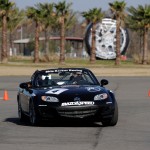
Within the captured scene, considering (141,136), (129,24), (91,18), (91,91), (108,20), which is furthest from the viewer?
(108,20)

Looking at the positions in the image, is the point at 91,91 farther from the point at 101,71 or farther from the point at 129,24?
the point at 129,24

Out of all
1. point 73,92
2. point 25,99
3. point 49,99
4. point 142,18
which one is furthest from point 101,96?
point 142,18

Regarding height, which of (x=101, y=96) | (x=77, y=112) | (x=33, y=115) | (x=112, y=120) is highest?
(x=101, y=96)

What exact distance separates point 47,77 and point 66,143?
461cm

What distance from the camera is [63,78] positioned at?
17172mm

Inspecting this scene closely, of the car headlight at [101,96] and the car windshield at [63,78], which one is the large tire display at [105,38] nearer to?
the car windshield at [63,78]

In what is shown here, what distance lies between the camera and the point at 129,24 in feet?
275

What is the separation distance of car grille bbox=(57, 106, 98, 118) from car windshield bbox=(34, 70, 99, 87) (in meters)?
1.51

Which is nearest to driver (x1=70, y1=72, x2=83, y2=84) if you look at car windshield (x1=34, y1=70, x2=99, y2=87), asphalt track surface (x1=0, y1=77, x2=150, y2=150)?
car windshield (x1=34, y1=70, x2=99, y2=87)

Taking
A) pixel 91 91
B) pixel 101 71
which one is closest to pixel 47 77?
pixel 91 91

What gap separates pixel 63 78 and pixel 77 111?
204 cm

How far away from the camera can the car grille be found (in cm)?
1521

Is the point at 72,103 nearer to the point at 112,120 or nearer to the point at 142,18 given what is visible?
the point at 112,120

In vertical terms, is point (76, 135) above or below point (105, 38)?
above
